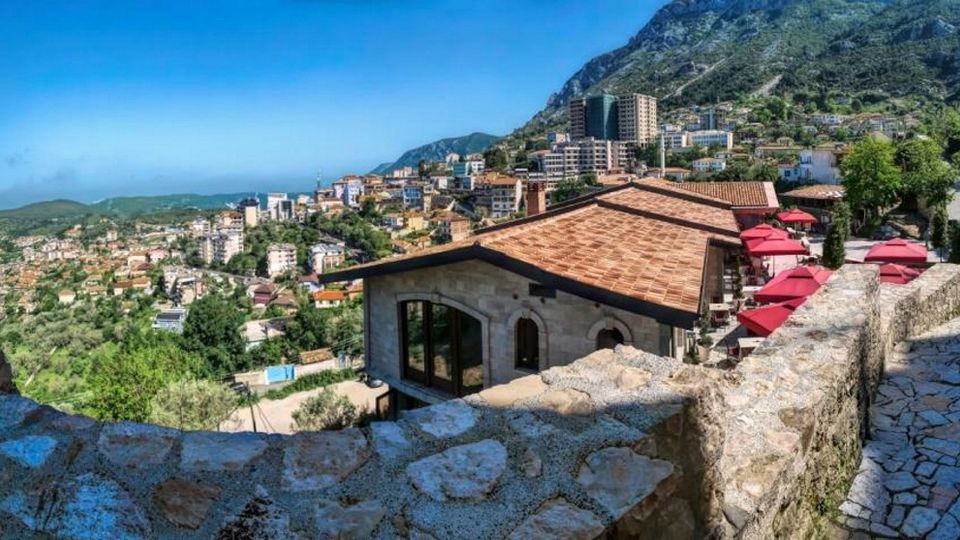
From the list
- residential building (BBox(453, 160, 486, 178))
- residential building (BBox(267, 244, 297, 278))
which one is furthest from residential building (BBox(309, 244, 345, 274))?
residential building (BBox(453, 160, 486, 178))

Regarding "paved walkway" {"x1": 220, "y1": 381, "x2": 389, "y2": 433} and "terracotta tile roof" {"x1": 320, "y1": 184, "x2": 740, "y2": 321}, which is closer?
"terracotta tile roof" {"x1": 320, "y1": 184, "x2": 740, "y2": 321}

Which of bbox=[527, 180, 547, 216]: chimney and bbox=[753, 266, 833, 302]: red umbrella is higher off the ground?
bbox=[527, 180, 547, 216]: chimney

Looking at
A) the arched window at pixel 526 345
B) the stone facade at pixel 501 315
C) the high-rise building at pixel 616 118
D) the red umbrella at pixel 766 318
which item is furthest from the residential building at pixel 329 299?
the high-rise building at pixel 616 118

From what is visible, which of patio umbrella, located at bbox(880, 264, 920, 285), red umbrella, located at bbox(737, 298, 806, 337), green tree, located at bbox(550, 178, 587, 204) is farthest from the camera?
green tree, located at bbox(550, 178, 587, 204)

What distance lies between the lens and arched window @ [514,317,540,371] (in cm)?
950

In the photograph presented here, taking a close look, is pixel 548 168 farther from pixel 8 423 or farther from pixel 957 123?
pixel 8 423

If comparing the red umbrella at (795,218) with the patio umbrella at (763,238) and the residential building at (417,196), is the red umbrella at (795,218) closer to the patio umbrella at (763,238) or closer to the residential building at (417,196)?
the patio umbrella at (763,238)

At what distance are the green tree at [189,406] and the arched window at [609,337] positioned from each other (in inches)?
802

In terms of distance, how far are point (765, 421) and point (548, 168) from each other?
Result: 13365 centimetres

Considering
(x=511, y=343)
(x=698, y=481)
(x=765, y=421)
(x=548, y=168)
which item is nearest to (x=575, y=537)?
(x=698, y=481)

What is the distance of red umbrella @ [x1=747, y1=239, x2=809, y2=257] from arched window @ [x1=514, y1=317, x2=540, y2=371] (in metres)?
12.2

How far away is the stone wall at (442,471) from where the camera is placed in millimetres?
1719

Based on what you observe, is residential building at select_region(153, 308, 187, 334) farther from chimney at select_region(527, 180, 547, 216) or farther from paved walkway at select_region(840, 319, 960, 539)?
paved walkway at select_region(840, 319, 960, 539)

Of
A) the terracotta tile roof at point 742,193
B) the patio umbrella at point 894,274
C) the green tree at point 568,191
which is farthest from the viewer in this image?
the green tree at point 568,191
